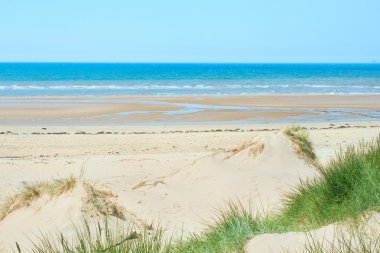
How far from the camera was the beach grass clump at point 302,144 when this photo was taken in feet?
32.7

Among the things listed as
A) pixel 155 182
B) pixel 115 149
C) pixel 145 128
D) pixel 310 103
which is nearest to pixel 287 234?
pixel 155 182

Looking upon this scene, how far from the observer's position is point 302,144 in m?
10.2

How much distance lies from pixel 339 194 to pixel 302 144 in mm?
3968

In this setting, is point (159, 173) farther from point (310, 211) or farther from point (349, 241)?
point (349, 241)

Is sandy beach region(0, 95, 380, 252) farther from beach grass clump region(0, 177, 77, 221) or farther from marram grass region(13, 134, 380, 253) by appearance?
marram grass region(13, 134, 380, 253)

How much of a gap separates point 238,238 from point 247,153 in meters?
4.68

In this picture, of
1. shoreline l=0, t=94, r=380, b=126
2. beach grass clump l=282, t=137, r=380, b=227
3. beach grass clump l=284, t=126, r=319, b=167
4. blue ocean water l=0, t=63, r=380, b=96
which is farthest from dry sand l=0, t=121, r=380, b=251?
blue ocean water l=0, t=63, r=380, b=96

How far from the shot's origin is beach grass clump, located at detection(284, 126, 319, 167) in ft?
32.7

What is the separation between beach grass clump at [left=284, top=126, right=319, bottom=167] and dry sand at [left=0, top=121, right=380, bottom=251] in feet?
0.55

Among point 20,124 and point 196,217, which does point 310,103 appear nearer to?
point 20,124

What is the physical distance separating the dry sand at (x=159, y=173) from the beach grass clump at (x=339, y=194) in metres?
0.50

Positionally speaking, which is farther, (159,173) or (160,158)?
(160,158)

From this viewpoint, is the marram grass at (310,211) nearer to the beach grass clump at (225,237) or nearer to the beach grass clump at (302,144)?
the beach grass clump at (225,237)

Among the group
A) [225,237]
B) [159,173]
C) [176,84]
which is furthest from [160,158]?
[176,84]
